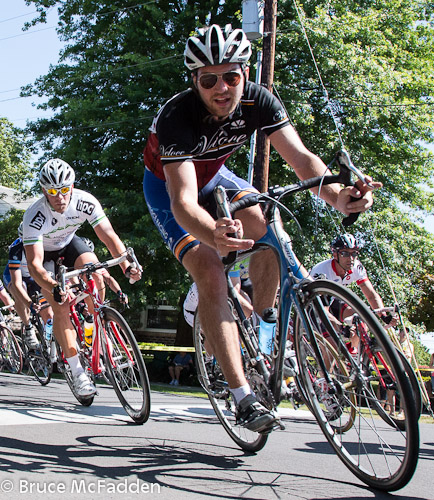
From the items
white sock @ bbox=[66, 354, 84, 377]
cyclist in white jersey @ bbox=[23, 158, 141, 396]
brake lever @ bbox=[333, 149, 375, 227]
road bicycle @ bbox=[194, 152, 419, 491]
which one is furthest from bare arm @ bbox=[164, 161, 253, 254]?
white sock @ bbox=[66, 354, 84, 377]

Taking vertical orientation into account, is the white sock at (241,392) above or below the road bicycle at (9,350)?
above

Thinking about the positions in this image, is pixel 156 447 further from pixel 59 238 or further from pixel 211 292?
pixel 59 238

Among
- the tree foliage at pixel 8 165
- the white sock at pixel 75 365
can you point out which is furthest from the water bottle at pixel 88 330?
the tree foliage at pixel 8 165

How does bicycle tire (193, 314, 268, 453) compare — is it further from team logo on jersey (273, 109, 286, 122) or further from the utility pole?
the utility pole

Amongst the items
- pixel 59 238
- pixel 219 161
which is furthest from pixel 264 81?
pixel 219 161

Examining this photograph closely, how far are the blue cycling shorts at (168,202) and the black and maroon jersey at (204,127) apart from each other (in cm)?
12

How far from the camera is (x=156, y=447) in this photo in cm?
435

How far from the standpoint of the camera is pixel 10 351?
38.0 ft

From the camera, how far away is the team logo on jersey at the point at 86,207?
6.51 meters

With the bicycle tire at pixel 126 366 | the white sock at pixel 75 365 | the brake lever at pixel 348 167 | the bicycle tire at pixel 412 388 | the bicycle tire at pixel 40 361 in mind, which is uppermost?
the brake lever at pixel 348 167

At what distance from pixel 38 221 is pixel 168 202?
254 centimetres

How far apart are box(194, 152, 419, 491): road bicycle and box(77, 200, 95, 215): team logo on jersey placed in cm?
297

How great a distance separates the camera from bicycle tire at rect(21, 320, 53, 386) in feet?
29.0

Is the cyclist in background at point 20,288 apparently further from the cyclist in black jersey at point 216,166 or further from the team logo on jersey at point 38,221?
the cyclist in black jersey at point 216,166
